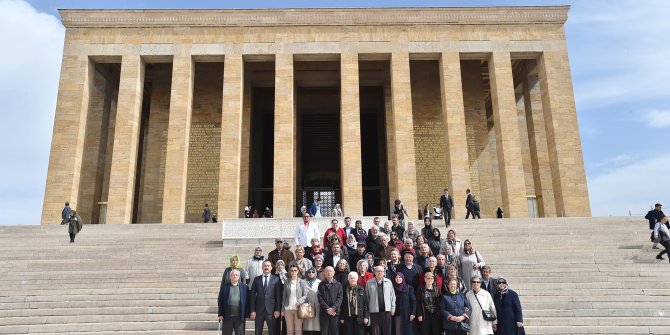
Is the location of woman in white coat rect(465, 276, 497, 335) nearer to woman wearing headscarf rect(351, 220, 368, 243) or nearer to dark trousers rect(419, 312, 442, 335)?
dark trousers rect(419, 312, 442, 335)

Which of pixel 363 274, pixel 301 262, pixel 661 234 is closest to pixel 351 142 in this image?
pixel 661 234

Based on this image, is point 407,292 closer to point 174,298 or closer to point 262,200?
point 174,298

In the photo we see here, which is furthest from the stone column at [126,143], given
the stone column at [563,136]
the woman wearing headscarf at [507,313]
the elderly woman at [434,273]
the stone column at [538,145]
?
the stone column at [538,145]

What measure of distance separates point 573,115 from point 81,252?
740 inches

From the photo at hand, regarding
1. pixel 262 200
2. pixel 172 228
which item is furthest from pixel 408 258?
pixel 262 200

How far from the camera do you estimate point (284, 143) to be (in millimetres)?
20625

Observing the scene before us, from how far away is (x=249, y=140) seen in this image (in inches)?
912

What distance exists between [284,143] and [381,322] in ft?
48.8

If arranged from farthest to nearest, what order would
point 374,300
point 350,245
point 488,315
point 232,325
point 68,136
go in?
point 68,136
point 350,245
point 232,325
point 374,300
point 488,315

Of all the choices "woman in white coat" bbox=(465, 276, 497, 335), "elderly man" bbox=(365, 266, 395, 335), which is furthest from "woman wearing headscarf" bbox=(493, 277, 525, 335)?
"elderly man" bbox=(365, 266, 395, 335)

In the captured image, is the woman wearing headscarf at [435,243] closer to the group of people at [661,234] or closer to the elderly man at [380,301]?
the elderly man at [380,301]

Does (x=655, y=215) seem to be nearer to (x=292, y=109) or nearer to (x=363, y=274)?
(x=363, y=274)

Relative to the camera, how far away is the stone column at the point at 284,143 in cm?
1992

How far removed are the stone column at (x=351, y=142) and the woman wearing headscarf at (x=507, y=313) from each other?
44.8 feet
